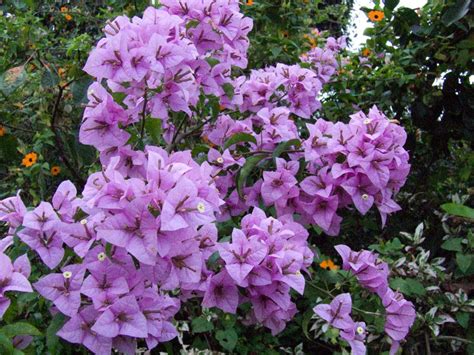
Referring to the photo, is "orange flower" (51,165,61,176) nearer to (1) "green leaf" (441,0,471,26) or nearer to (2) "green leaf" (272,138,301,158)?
(2) "green leaf" (272,138,301,158)

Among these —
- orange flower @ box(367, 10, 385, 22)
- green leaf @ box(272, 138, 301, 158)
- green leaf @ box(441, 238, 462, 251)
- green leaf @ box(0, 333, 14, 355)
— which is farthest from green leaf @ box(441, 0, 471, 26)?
green leaf @ box(0, 333, 14, 355)

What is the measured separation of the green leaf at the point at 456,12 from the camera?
1729 mm

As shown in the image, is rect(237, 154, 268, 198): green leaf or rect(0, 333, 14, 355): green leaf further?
rect(237, 154, 268, 198): green leaf

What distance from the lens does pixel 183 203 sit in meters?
0.83

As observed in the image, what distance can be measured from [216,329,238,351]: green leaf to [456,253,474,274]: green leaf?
0.60m

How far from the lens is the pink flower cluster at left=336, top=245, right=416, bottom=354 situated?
4.10ft

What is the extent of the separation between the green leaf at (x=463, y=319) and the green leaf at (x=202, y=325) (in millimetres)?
646

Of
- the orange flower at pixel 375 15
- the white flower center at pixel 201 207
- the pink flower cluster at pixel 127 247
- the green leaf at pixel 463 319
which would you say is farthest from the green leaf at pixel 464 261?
the orange flower at pixel 375 15

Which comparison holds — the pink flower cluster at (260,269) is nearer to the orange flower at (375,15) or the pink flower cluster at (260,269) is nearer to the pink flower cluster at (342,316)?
the pink flower cluster at (342,316)

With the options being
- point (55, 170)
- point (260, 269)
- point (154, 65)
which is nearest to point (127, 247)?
point (260, 269)

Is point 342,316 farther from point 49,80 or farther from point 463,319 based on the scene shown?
point 49,80

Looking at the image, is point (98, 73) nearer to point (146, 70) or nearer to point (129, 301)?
point (146, 70)

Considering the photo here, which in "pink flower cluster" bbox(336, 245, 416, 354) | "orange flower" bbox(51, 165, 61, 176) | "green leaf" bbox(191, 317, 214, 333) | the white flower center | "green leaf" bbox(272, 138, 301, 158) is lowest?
"orange flower" bbox(51, 165, 61, 176)

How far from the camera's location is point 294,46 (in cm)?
233
